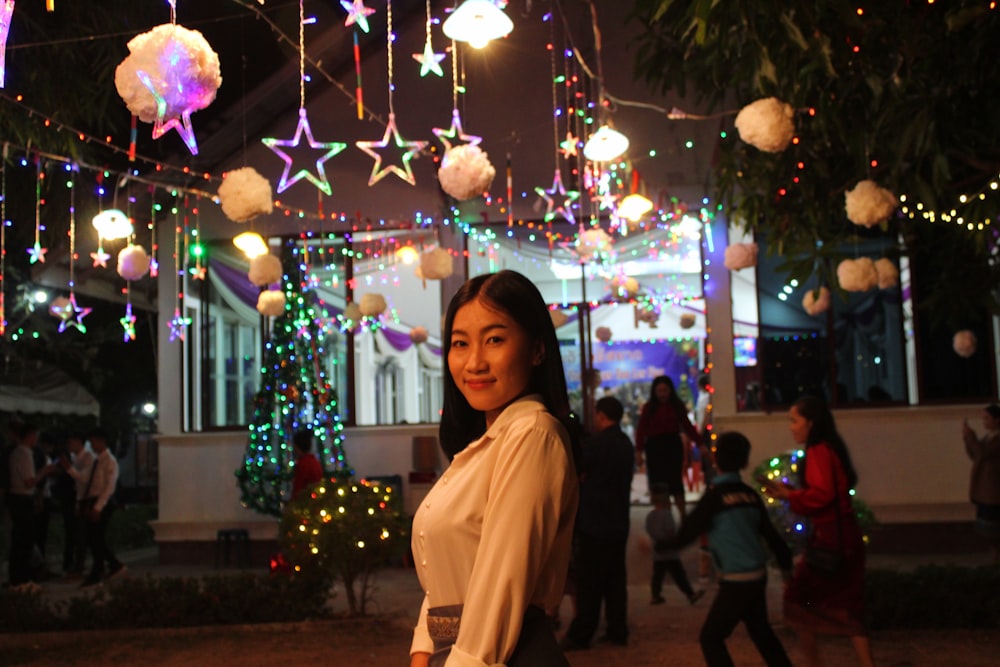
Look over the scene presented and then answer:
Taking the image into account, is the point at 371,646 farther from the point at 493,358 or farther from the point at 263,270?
the point at 493,358

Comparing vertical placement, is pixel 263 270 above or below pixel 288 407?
above

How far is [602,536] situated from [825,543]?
2262mm

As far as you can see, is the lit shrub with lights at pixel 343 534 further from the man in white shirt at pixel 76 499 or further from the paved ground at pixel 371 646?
the man in white shirt at pixel 76 499

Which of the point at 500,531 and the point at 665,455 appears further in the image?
the point at 665,455

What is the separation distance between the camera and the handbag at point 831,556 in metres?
5.28

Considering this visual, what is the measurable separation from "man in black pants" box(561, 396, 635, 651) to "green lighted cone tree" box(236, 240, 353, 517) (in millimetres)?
5098

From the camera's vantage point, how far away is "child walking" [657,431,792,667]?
503 centimetres

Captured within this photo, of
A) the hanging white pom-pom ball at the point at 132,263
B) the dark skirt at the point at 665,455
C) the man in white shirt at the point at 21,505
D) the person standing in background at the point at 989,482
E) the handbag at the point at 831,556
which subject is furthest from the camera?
Answer: the man in white shirt at the point at 21,505

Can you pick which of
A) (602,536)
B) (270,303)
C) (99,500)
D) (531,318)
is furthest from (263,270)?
(531,318)

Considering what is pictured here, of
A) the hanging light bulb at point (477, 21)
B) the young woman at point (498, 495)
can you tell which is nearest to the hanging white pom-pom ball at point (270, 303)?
the hanging light bulb at point (477, 21)

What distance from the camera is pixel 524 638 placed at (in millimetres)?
2143

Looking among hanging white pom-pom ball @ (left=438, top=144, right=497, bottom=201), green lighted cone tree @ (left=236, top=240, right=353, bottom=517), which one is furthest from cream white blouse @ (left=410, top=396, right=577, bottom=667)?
green lighted cone tree @ (left=236, top=240, right=353, bottom=517)

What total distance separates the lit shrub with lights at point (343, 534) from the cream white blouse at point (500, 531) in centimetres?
610

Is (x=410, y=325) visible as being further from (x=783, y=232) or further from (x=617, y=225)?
(x=783, y=232)
